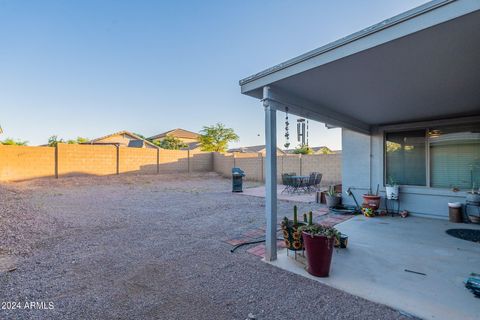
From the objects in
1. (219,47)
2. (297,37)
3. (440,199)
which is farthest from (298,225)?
(219,47)

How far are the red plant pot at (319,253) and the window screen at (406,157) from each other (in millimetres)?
4130

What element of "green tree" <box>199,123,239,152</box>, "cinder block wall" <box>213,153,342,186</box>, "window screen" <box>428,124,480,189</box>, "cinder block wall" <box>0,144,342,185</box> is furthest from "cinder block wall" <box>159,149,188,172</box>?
"window screen" <box>428,124,480,189</box>

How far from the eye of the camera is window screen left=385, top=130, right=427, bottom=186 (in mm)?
5113

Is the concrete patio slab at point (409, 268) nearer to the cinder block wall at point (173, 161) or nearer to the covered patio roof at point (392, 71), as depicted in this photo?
the covered patio roof at point (392, 71)

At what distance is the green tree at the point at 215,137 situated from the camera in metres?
25.0

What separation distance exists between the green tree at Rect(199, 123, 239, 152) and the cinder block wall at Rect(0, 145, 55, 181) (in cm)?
1520

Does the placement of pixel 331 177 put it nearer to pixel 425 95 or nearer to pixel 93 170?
pixel 425 95

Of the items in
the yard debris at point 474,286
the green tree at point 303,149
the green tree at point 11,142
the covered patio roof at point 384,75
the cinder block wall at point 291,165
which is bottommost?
the yard debris at point 474,286

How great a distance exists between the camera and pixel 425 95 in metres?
3.35

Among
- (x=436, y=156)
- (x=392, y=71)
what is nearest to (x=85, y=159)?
(x=392, y=71)

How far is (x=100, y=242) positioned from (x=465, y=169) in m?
7.01

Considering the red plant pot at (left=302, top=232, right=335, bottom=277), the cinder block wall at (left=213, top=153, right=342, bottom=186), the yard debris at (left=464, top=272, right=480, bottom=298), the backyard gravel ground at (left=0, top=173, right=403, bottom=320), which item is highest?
the cinder block wall at (left=213, top=153, right=342, bottom=186)

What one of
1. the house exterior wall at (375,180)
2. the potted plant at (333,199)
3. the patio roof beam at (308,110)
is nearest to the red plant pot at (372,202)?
the house exterior wall at (375,180)

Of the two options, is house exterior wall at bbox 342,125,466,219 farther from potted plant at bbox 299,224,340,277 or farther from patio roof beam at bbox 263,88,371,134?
potted plant at bbox 299,224,340,277
